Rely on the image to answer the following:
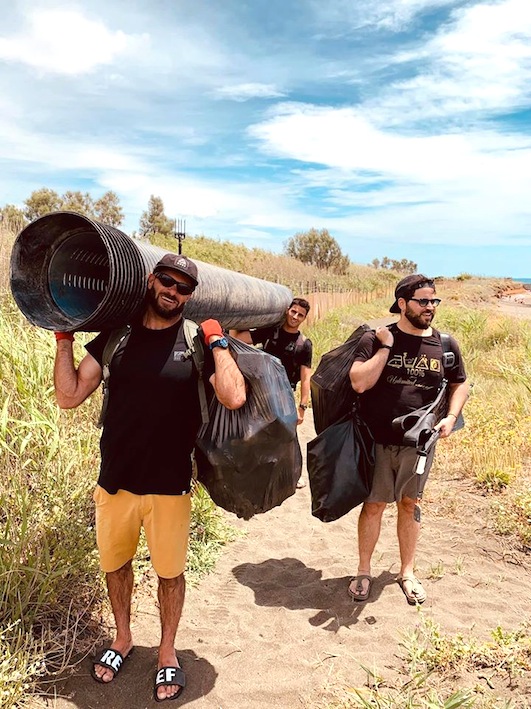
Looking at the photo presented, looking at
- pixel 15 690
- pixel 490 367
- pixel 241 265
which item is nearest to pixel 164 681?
pixel 15 690

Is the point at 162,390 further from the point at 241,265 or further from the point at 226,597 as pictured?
the point at 241,265

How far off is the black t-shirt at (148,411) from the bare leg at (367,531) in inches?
56.0

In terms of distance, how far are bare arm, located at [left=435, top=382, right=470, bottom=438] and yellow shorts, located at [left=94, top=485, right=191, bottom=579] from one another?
1590 mm

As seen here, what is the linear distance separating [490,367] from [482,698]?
7341mm

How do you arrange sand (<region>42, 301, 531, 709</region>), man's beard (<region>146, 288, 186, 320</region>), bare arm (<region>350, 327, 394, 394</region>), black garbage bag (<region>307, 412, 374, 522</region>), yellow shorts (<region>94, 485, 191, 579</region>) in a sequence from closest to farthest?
man's beard (<region>146, 288, 186, 320</region>) → yellow shorts (<region>94, 485, 191, 579</region>) → sand (<region>42, 301, 531, 709</region>) → bare arm (<region>350, 327, 394, 394</region>) → black garbage bag (<region>307, 412, 374, 522</region>)

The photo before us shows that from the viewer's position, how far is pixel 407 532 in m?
3.45

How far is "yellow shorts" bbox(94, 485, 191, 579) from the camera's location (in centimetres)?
248

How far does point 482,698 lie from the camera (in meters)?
2.41

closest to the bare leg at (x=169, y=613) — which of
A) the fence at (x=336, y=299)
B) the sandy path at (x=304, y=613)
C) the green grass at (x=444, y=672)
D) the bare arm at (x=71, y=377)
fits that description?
the sandy path at (x=304, y=613)

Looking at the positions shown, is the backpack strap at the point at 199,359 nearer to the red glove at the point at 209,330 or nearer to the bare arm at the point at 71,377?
the red glove at the point at 209,330

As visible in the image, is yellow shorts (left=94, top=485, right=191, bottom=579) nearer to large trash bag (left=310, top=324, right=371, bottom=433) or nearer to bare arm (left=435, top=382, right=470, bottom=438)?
large trash bag (left=310, top=324, right=371, bottom=433)

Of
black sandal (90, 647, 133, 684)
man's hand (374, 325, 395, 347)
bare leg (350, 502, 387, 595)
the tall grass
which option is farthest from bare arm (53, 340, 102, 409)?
bare leg (350, 502, 387, 595)

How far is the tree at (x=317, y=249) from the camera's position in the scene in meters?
33.7

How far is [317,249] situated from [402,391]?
31.4 metres
